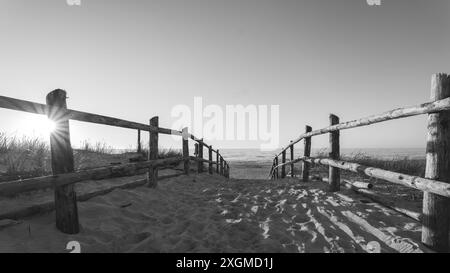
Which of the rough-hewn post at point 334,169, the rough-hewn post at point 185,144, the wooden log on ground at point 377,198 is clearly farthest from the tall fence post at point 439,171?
the rough-hewn post at point 185,144

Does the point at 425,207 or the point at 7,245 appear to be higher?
the point at 425,207

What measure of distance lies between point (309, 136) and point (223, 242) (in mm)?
4815

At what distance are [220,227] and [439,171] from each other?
99.2 inches

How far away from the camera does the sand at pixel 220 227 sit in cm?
256

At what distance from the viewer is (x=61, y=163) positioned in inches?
110

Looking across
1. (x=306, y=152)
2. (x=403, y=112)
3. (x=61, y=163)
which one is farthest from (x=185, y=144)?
(x=403, y=112)

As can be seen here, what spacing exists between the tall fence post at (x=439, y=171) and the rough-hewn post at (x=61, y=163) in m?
3.77

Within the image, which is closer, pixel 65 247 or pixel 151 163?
pixel 65 247

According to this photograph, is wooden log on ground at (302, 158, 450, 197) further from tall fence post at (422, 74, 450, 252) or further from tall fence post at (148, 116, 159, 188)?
tall fence post at (148, 116, 159, 188)

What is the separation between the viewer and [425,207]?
8.43 ft

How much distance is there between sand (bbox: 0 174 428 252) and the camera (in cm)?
256

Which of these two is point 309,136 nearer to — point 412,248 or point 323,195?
point 323,195
